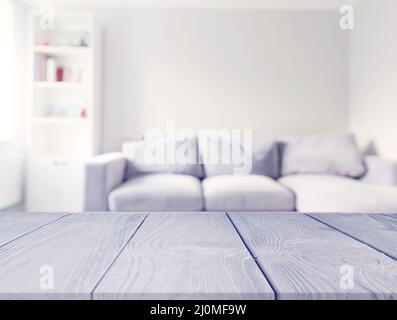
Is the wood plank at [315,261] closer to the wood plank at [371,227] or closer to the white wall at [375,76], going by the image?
the wood plank at [371,227]

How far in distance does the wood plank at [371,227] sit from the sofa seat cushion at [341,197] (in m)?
0.96

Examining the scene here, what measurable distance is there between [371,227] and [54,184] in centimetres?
285

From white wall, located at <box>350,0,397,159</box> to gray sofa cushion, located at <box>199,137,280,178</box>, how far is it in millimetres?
893

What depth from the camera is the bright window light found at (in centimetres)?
→ 305

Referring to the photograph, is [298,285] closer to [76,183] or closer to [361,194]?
[361,194]

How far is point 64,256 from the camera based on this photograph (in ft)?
1.83

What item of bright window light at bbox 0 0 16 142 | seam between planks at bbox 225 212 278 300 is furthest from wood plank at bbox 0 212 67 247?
bright window light at bbox 0 0 16 142

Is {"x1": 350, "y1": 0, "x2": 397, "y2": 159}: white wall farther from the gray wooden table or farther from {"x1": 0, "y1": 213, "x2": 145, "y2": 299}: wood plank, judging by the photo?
{"x1": 0, "y1": 213, "x2": 145, "y2": 299}: wood plank

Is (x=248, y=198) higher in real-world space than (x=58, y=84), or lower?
lower

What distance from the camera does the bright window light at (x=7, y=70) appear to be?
3.05 m

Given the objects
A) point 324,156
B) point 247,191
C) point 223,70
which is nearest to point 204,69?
point 223,70

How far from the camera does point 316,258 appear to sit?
56 centimetres

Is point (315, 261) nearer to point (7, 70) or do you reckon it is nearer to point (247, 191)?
point (247, 191)

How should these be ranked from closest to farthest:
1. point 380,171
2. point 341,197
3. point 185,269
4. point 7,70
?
point 185,269, point 341,197, point 380,171, point 7,70
